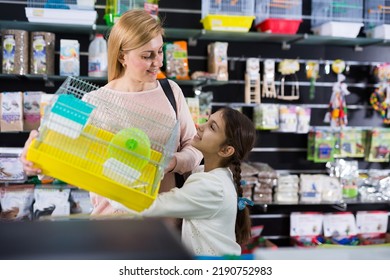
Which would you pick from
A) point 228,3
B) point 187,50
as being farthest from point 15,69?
point 228,3

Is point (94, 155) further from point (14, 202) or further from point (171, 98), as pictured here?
point (14, 202)

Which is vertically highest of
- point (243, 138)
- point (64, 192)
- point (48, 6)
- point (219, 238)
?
point (48, 6)

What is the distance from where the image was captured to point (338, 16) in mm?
4391

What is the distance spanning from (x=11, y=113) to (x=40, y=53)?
1.68 feet

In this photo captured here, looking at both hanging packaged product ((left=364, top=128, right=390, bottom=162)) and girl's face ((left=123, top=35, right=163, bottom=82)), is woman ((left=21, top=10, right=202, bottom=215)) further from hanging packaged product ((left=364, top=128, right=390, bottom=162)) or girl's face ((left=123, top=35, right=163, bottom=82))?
hanging packaged product ((left=364, top=128, right=390, bottom=162))

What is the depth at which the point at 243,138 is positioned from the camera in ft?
6.61

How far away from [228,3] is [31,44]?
164cm

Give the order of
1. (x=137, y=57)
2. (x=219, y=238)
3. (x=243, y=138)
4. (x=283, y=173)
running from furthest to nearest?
(x=283, y=173) < (x=243, y=138) < (x=137, y=57) < (x=219, y=238)

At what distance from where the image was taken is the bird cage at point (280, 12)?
164 inches

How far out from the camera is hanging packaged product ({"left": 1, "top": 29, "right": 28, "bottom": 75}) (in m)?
3.74

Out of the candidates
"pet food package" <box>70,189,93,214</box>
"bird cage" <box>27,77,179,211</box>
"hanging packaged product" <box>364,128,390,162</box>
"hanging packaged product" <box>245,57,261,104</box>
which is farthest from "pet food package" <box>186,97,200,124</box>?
"bird cage" <box>27,77,179,211</box>

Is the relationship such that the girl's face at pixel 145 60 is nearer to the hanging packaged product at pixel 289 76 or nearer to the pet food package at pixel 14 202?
the pet food package at pixel 14 202

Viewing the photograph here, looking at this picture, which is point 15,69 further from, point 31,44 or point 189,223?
point 189,223

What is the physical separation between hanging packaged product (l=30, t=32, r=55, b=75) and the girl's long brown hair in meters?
2.22
